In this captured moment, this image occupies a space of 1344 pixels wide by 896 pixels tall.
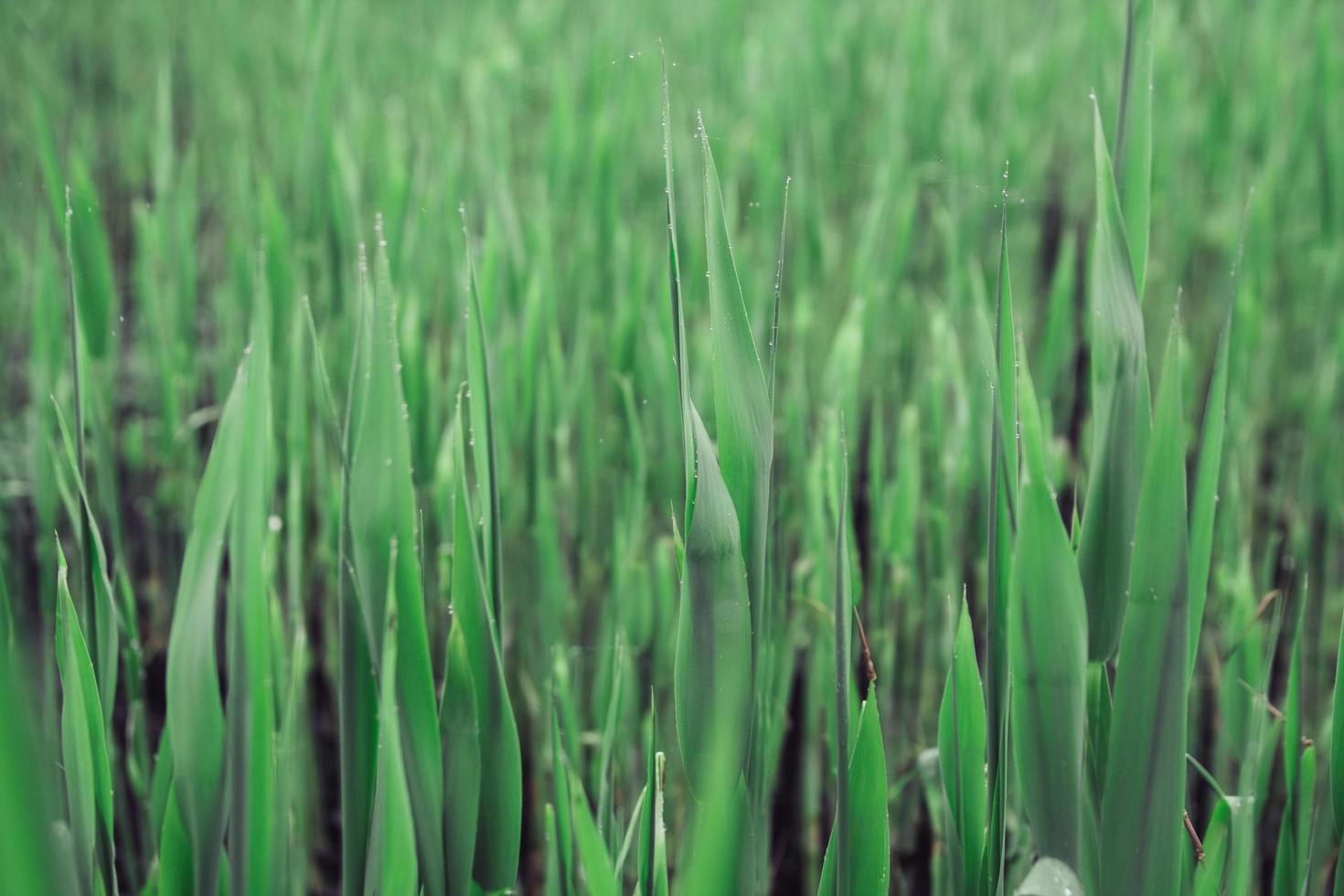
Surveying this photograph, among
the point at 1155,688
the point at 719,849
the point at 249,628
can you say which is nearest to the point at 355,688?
the point at 249,628

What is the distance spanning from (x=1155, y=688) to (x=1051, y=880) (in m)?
0.07

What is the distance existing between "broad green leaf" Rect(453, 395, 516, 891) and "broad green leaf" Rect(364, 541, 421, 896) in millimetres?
23

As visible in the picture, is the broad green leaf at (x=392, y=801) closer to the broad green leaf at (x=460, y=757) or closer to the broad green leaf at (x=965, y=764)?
the broad green leaf at (x=460, y=757)

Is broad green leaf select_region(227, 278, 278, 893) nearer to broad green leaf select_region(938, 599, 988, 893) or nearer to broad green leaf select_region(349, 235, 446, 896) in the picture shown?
broad green leaf select_region(349, 235, 446, 896)

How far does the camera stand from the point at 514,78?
131 centimetres

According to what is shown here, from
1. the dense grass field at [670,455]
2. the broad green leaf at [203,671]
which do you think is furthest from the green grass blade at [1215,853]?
the broad green leaf at [203,671]

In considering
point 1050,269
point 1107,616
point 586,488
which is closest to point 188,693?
point 1107,616

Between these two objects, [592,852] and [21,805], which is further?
[592,852]

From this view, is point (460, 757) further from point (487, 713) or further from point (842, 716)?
point (842, 716)

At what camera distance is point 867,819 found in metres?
0.33

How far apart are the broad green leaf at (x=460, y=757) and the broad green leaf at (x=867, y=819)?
0.12m

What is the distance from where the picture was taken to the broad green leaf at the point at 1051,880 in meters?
0.33

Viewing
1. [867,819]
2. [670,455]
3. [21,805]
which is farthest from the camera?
[670,455]

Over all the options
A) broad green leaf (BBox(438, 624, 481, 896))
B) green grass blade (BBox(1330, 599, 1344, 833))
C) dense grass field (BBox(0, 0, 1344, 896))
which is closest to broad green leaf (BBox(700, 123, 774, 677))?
dense grass field (BBox(0, 0, 1344, 896))
